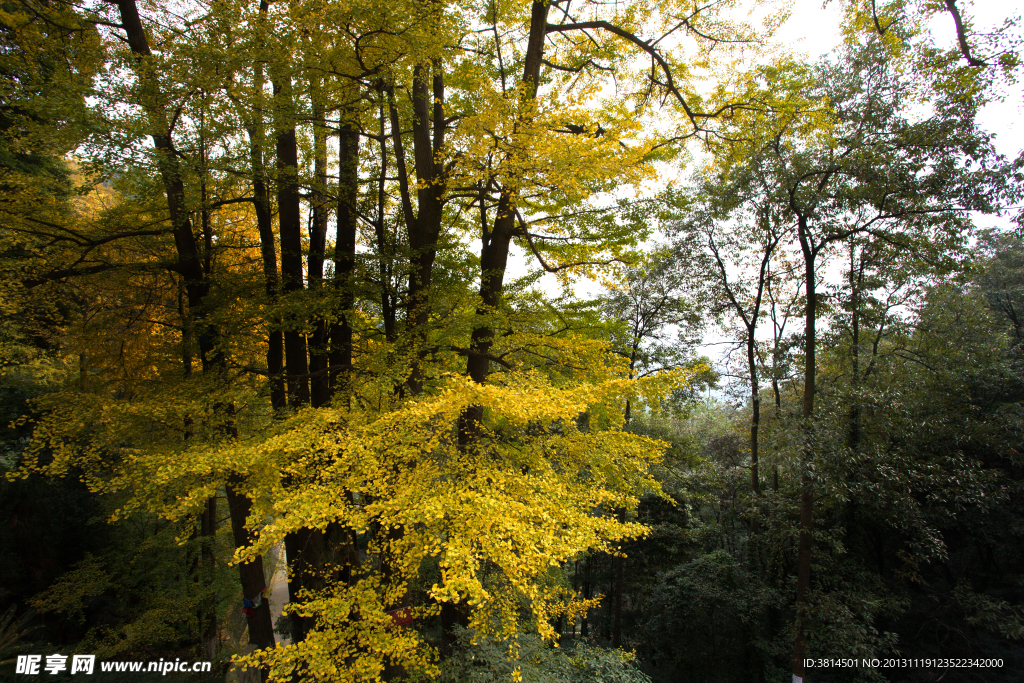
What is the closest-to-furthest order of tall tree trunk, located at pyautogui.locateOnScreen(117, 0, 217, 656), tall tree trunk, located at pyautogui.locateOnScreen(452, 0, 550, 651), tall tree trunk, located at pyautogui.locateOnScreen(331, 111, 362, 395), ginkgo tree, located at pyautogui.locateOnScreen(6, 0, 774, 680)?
ginkgo tree, located at pyautogui.locateOnScreen(6, 0, 774, 680)
tall tree trunk, located at pyautogui.locateOnScreen(117, 0, 217, 656)
tall tree trunk, located at pyautogui.locateOnScreen(452, 0, 550, 651)
tall tree trunk, located at pyautogui.locateOnScreen(331, 111, 362, 395)

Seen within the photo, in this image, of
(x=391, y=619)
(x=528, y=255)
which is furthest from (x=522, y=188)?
(x=391, y=619)

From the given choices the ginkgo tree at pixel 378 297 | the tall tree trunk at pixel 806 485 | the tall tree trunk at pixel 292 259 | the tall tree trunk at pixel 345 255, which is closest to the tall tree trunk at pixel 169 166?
the ginkgo tree at pixel 378 297

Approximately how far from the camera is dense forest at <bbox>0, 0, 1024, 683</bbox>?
15.2 ft

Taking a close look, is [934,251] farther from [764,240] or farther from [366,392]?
[366,392]

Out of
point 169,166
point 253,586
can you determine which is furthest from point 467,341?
point 253,586

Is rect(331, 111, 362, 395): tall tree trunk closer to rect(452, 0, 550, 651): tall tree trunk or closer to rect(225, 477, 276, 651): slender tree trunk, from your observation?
rect(452, 0, 550, 651): tall tree trunk

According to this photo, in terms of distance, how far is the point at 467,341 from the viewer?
264 inches

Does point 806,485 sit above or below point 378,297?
below

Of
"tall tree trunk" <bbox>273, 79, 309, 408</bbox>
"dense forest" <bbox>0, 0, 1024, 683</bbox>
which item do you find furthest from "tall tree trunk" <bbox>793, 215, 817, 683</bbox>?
"tall tree trunk" <bbox>273, 79, 309, 408</bbox>

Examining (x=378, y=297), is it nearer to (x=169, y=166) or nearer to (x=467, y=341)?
(x=467, y=341)

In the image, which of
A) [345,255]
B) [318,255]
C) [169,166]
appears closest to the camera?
[169,166]

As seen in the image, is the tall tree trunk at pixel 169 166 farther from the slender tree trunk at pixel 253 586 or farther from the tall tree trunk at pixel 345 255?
the tall tree trunk at pixel 345 255

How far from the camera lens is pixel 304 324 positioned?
5.81 m

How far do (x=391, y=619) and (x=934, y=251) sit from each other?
9.87 m
